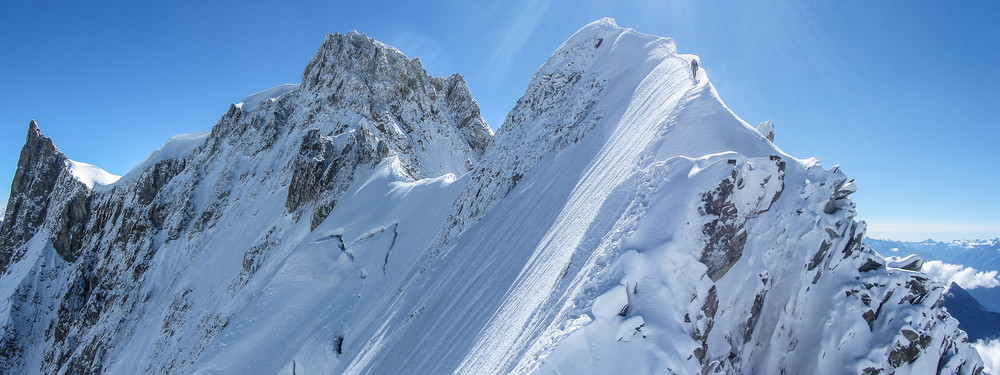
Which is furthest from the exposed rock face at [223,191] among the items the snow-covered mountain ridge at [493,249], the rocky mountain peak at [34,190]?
the rocky mountain peak at [34,190]

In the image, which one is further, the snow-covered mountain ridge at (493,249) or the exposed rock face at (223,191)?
the exposed rock face at (223,191)

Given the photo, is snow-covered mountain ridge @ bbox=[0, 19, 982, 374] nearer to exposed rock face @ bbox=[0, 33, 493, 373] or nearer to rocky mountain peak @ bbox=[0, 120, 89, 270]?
exposed rock face @ bbox=[0, 33, 493, 373]

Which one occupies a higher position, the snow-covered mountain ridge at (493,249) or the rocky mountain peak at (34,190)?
the rocky mountain peak at (34,190)

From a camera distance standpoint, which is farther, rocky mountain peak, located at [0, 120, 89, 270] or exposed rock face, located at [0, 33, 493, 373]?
rocky mountain peak, located at [0, 120, 89, 270]

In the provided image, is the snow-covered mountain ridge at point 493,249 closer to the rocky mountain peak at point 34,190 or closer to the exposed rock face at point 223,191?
the exposed rock face at point 223,191

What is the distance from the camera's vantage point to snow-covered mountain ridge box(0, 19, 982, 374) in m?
7.59

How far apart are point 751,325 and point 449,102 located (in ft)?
160

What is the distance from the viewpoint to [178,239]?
41.2m

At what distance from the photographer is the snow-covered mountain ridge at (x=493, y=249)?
24.9 ft

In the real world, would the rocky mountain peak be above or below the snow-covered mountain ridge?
above

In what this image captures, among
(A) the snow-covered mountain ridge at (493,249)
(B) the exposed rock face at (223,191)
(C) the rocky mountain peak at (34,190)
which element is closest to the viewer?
(A) the snow-covered mountain ridge at (493,249)

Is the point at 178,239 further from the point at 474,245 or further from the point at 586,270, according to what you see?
the point at 586,270

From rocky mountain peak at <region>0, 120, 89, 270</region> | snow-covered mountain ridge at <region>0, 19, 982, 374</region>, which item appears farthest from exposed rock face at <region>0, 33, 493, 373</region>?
rocky mountain peak at <region>0, 120, 89, 270</region>

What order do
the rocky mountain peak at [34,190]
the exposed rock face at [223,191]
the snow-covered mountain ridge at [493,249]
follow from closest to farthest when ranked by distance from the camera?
the snow-covered mountain ridge at [493,249] → the exposed rock face at [223,191] → the rocky mountain peak at [34,190]
